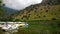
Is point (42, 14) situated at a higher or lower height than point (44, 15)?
higher

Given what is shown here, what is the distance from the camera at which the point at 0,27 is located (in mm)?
25375

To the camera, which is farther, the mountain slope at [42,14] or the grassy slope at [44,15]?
the mountain slope at [42,14]

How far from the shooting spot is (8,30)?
24.5 metres

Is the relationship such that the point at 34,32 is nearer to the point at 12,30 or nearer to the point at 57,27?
the point at 12,30

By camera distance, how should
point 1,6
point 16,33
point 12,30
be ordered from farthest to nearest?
1. point 1,6
2. point 12,30
3. point 16,33

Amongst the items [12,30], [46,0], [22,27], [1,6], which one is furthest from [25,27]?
[46,0]

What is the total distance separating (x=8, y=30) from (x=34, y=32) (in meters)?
3.74

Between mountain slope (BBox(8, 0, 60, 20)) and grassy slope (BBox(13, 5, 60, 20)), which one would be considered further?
mountain slope (BBox(8, 0, 60, 20))

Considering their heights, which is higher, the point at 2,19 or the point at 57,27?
the point at 2,19

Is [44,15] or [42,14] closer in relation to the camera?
[44,15]

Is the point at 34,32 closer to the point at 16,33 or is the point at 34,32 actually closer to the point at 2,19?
the point at 16,33

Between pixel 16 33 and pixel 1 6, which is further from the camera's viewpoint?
pixel 1 6

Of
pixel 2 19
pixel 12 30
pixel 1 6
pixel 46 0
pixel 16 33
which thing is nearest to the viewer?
pixel 16 33

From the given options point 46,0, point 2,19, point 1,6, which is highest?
point 46,0
